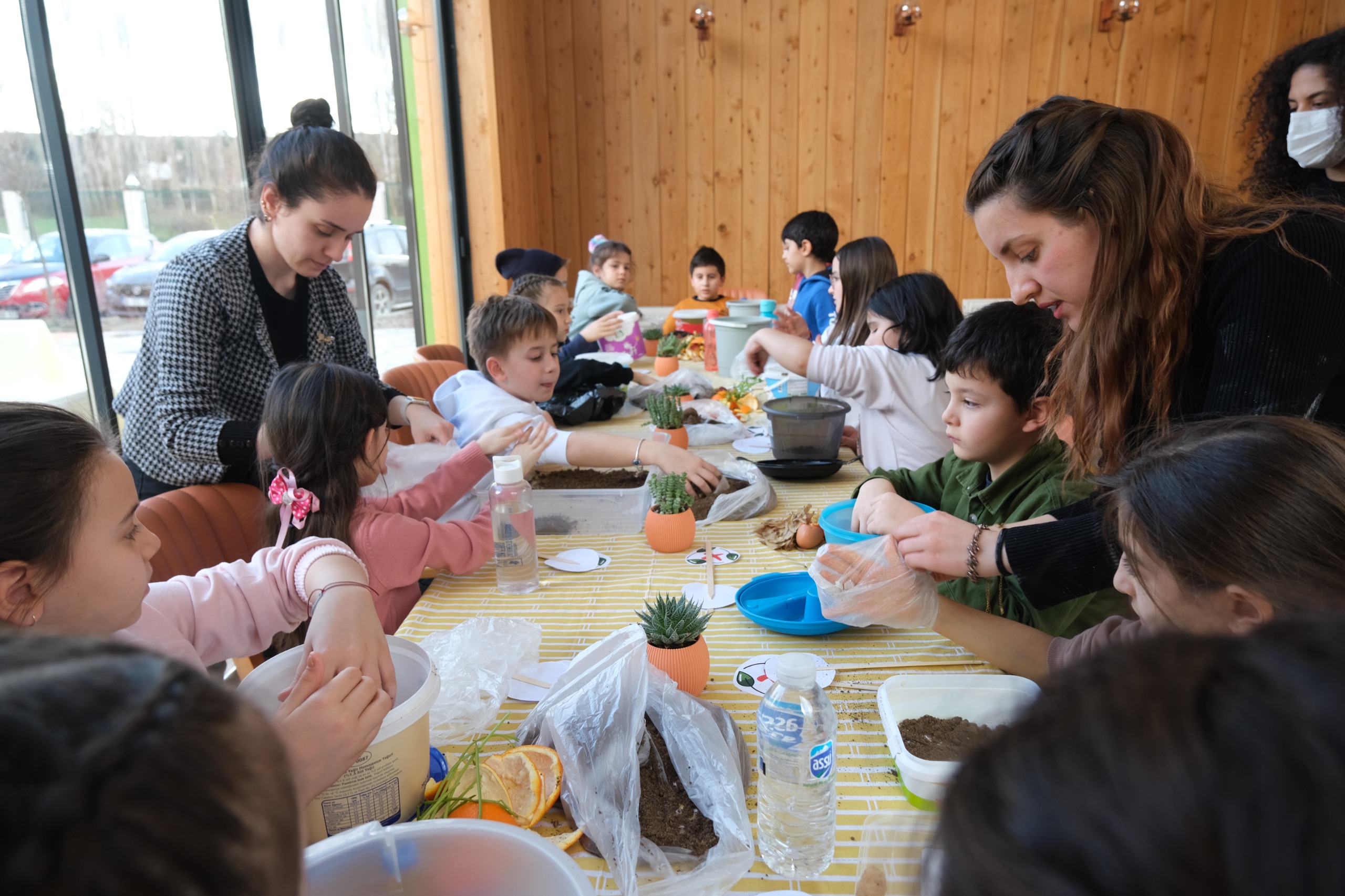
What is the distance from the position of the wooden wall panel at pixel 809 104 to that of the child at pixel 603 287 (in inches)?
37.1

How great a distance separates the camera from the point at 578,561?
65.8 inches

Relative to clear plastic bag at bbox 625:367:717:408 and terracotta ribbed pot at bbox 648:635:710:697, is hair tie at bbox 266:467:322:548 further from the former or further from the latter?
clear plastic bag at bbox 625:367:717:408

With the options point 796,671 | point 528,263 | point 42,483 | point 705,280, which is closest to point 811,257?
point 705,280

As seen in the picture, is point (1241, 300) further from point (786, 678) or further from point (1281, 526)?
point (786, 678)

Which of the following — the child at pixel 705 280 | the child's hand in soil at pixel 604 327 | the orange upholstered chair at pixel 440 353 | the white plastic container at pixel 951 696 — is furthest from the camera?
the child at pixel 705 280

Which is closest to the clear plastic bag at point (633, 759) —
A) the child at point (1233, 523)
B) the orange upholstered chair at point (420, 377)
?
the child at point (1233, 523)

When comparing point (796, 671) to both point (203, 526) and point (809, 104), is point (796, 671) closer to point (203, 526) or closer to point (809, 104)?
point (203, 526)

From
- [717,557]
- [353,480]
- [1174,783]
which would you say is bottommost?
[717,557]

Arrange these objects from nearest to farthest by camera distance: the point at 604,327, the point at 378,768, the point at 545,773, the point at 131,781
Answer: the point at 131,781 < the point at 378,768 < the point at 545,773 < the point at 604,327

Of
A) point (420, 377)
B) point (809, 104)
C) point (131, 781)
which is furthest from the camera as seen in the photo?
point (809, 104)

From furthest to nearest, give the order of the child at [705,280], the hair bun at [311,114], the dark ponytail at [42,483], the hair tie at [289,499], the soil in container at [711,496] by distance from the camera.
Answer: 1. the child at [705,280]
2. the hair bun at [311,114]
3. the soil in container at [711,496]
4. the hair tie at [289,499]
5. the dark ponytail at [42,483]

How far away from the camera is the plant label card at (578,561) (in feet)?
5.38

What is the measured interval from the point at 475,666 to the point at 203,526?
0.87m

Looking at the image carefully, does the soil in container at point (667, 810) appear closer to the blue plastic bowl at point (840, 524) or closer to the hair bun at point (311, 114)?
the blue plastic bowl at point (840, 524)
